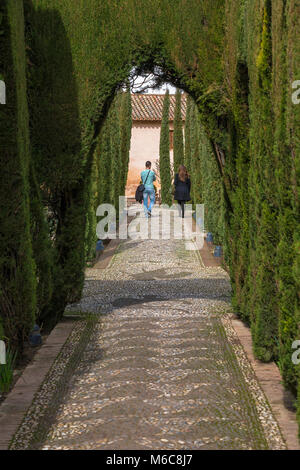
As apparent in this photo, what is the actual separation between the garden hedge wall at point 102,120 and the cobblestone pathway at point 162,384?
0.54 meters

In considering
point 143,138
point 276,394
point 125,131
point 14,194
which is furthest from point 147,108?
point 276,394

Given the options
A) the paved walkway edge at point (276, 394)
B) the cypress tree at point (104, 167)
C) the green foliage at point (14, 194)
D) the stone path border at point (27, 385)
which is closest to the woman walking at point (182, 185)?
the cypress tree at point (104, 167)

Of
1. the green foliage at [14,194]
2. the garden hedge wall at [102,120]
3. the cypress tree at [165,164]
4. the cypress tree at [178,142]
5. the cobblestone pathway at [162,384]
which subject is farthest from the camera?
the cypress tree at [165,164]

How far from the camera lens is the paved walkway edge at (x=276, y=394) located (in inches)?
170

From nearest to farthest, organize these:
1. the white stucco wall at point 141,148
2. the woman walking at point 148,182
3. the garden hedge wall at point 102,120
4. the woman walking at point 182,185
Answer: the garden hedge wall at point 102,120 < the woman walking at point 148,182 < the woman walking at point 182,185 < the white stucco wall at point 141,148

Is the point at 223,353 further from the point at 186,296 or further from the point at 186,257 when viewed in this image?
the point at 186,257

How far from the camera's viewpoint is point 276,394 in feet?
16.7

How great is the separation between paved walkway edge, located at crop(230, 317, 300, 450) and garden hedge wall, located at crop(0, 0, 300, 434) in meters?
0.18

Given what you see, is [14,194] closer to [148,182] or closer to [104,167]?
[104,167]

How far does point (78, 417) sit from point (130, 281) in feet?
19.6

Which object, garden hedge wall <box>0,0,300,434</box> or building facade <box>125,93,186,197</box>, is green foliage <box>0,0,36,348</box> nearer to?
garden hedge wall <box>0,0,300,434</box>

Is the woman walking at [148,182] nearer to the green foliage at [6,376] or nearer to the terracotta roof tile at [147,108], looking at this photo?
the green foliage at [6,376]

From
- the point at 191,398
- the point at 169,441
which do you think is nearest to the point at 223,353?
the point at 191,398

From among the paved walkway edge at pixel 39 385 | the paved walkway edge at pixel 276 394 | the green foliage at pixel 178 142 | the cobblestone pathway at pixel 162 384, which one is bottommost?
the paved walkway edge at pixel 39 385
